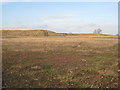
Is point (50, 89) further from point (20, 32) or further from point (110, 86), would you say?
point (20, 32)

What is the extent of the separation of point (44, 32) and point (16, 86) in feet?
494

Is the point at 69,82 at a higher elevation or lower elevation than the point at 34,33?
lower

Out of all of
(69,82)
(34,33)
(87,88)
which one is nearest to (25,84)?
(69,82)

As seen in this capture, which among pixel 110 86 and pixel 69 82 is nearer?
pixel 110 86

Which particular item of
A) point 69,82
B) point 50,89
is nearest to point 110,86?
point 69,82

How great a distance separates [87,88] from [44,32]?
15130cm

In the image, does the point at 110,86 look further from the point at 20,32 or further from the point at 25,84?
the point at 20,32

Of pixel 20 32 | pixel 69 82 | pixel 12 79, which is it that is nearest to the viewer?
pixel 69 82

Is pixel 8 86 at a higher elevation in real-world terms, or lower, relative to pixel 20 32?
lower

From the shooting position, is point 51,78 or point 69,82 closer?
point 69,82

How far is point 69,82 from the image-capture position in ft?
34.5

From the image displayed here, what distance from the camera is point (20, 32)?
Result: 154 meters

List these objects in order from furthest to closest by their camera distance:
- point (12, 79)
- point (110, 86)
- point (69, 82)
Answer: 1. point (12, 79)
2. point (69, 82)
3. point (110, 86)

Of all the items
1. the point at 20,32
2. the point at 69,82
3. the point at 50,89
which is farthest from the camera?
the point at 20,32
